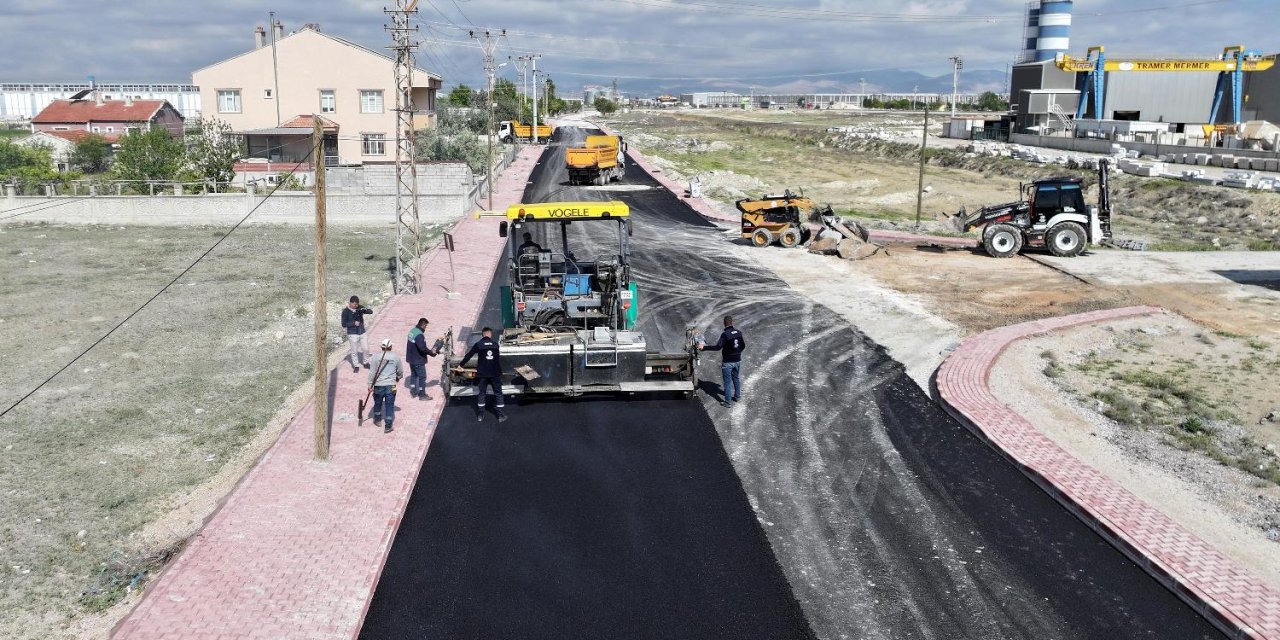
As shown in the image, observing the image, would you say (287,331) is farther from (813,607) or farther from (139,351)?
(813,607)

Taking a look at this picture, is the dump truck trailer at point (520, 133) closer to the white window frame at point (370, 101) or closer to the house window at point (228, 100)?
the white window frame at point (370, 101)

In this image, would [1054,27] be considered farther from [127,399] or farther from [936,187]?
[127,399]

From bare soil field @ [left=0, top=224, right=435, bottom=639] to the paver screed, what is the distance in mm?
499

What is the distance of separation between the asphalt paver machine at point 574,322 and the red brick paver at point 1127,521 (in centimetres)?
446

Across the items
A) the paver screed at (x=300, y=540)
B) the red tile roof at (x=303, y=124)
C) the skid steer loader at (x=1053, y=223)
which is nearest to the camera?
the paver screed at (x=300, y=540)

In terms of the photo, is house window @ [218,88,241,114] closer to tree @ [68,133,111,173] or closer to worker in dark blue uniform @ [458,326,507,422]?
tree @ [68,133,111,173]

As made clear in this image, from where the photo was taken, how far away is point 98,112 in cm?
7538

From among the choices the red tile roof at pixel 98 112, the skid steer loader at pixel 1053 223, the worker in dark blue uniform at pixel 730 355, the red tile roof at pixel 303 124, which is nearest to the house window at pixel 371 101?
the red tile roof at pixel 303 124

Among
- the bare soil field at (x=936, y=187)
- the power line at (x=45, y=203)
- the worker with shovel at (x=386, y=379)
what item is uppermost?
the bare soil field at (x=936, y=187)

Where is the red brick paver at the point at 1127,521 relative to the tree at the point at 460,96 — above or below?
below

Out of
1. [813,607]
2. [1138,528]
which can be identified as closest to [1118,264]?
[1138,528]

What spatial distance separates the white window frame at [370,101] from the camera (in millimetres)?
55375

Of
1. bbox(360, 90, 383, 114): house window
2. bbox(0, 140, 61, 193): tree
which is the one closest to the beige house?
bbox(360, 90, 383, 114): house window

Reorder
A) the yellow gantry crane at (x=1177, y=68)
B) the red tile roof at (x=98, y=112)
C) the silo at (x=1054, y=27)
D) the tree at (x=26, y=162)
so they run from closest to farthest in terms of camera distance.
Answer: the tree at (x=26, y=162) → the yellow gantry crane at (x=1177, y=68) → the red tile roof at (x=98, y=112) → the silo at (x=1054, y=27)
